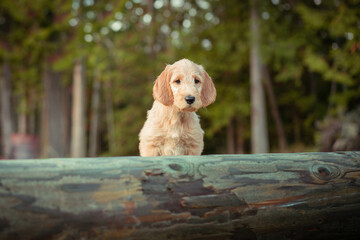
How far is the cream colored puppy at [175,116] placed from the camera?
2.90m

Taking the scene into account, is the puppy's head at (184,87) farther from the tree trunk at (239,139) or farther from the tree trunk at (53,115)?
the tree trunk at (239,139)

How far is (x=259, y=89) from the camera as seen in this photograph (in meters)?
13.4

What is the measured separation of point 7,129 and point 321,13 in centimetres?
1466

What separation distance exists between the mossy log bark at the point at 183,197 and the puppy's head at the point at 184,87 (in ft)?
2.25

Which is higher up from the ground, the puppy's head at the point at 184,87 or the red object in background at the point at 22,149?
the puppy's head at the point at 184,87

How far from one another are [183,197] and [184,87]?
43.9 inches

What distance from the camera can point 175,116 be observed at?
301cm

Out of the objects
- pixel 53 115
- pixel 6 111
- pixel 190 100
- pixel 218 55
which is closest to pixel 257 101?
pixel 218 55

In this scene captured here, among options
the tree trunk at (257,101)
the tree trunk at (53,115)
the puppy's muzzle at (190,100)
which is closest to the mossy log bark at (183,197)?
the puppy's muzzle at (190,100)

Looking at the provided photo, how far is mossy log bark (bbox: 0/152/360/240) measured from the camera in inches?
69.6

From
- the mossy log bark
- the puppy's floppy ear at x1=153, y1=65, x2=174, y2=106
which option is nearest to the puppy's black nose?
the puppy's floppy ear at x1=153, y1=65, x2=174, y2=106

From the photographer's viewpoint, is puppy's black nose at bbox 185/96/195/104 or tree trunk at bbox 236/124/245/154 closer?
puppy's black nose at bbox 185/96/195/104

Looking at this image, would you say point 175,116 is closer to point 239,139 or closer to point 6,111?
point 6,111

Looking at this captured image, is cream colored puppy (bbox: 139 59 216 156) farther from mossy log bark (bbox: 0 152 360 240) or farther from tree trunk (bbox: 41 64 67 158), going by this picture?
tree trunk (bbox: 41 64 67 158)
